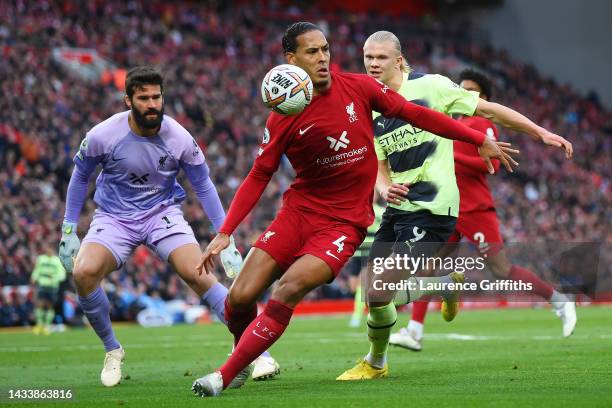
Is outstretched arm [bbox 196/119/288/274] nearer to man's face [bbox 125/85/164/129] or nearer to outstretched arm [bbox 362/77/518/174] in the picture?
outstretched arm [bbox 362/77/518/174]

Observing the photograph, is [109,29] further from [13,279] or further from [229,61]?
[13,279]

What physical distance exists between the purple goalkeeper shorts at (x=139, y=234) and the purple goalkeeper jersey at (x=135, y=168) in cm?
8

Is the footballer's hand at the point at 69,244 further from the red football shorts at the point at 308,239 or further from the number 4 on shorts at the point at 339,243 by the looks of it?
the number 4 on shorts at the point at 339,243

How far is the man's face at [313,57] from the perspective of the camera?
25.1 ft

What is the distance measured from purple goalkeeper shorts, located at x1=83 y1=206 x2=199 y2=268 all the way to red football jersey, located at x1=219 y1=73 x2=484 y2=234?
1.84 meters

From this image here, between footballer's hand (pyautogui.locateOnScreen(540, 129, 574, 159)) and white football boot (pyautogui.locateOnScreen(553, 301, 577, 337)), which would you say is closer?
footballer's hand (pyautogui.locateOnScreen(540, 129, 574, 159))

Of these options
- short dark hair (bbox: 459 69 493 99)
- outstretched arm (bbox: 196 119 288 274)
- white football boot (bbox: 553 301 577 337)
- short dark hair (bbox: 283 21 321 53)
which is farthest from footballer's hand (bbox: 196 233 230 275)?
white football boot (bbox: 553 301 577 337)

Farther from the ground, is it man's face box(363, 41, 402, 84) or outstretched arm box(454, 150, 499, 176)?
man's face box(363, 41, 402, 84)

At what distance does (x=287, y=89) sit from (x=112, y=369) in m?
3.29

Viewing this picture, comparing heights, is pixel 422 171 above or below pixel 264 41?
above

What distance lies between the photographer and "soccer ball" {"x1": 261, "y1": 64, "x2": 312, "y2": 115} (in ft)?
23.7

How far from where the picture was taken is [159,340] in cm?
1680

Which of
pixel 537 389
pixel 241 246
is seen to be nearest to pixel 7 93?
pixel 241 246

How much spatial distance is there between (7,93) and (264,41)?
48.3 ft
